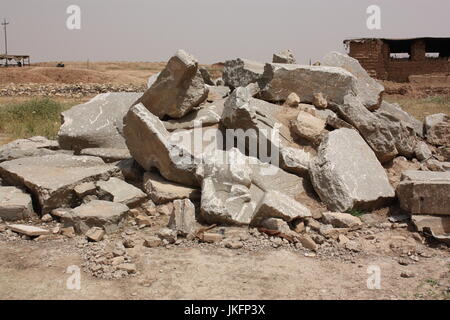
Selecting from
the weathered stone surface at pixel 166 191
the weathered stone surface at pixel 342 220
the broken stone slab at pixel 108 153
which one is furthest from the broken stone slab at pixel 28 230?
the weathered stone surface at pixel 342 220

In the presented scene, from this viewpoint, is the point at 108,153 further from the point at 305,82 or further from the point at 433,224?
the point at 433,224

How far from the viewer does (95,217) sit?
176 inches

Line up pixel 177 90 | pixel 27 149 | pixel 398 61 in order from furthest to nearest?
pixel 398 61 < pixel 27 149 < pixel 177 90

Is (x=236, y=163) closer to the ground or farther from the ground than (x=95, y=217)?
farther from the ground

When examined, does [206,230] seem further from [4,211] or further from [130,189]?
[4,211]

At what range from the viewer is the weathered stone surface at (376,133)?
18.8ft

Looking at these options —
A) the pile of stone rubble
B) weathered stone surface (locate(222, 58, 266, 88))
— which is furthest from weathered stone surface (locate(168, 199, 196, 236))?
weathered stone surface (locate(222, 58, 266, 88))

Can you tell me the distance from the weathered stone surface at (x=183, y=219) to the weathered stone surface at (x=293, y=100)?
2.53 metres

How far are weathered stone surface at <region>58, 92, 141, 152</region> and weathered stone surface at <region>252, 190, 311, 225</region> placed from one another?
2.94 metres

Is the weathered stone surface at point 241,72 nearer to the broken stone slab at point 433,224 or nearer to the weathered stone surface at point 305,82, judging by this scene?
the weathered stone surface at point 305,82

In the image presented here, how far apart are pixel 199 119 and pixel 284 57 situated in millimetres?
2267

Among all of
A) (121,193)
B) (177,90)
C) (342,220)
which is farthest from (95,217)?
(342,220)
